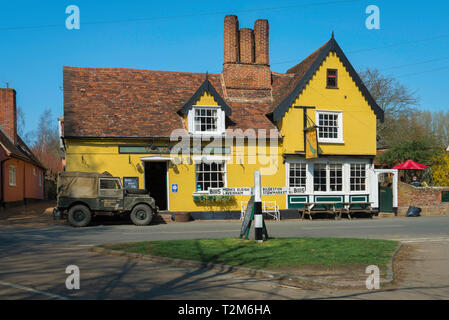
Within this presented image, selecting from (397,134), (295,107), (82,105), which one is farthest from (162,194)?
(397,134)

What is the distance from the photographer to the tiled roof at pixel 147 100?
72.6 feet

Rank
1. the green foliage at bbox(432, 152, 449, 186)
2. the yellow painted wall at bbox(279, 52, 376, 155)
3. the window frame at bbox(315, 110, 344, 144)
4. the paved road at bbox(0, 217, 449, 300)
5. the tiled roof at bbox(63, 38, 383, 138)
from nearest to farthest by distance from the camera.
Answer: the paved road at bbox(0, 217, 449, 300) < the tiled roof at bbox(63, 38, 383, 138) < the yellow painted wall at bbox(279, 52, 376, 155) < the window frame at bbox(315, 110, 344, 144) < the green foliage at bbox(432, 152, 449, 186)

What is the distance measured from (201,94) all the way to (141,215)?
23.4 feet

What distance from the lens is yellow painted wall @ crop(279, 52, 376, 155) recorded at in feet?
79.7

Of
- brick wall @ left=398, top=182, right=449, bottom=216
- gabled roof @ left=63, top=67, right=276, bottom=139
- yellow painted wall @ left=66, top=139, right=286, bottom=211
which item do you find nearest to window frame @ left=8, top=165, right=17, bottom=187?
gabled roof @ left=63, top=67, right=276, bottom=139

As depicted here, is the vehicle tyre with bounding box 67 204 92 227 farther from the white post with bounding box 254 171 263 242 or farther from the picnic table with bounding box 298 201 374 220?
the picnic table with bounding box 298 201 374 220

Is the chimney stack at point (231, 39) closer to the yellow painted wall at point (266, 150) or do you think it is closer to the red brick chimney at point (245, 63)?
the red brick chimney at point (245, 63)

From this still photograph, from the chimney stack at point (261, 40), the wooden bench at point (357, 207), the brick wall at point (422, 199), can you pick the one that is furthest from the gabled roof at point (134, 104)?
the brick wall at point (422, 199)

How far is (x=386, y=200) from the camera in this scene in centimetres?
2608

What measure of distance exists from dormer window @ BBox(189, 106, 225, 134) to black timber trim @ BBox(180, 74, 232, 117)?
0.84 feet

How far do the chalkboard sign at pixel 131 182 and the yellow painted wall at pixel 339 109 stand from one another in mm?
7818

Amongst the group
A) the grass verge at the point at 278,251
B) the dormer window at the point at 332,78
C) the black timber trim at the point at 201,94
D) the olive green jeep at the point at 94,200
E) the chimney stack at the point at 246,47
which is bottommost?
the grass verge at the point at 278,251

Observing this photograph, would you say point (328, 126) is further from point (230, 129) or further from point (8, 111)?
point (8, 111)
